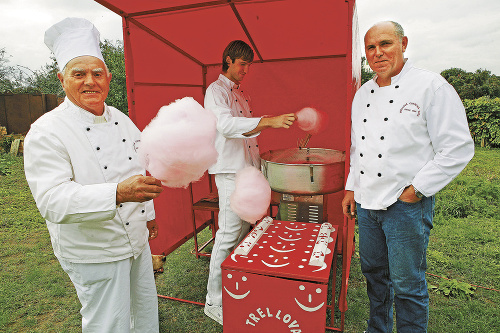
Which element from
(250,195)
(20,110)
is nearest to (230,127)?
(250,195)

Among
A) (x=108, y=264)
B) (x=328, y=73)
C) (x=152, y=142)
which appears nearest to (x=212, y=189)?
(x=328, y=73)

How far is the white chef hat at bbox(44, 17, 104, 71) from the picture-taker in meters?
1.57

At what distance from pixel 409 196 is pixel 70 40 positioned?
208 centimetres

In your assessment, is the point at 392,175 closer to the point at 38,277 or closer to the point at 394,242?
the point at 394,242

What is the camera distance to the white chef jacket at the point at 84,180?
139 centimetres

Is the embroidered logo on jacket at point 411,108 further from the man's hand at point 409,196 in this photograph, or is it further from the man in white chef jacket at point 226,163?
the man in white chef jacket at point 226,163

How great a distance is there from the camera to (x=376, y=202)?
202cm

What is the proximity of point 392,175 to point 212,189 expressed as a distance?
3015 mm

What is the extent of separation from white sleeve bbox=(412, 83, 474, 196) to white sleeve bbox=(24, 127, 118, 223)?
5.55 feet

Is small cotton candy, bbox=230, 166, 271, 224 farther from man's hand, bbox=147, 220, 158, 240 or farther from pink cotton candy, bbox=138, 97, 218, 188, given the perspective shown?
pink cotton candy, bbox=138, 97, 218, 188

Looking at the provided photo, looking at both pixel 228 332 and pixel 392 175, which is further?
pixel 228 332

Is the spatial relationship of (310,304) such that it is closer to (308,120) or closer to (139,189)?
(139,189)

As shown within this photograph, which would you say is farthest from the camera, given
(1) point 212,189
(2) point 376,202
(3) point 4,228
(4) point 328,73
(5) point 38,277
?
(3) point 4,228

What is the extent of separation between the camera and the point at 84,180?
158 centimetres
